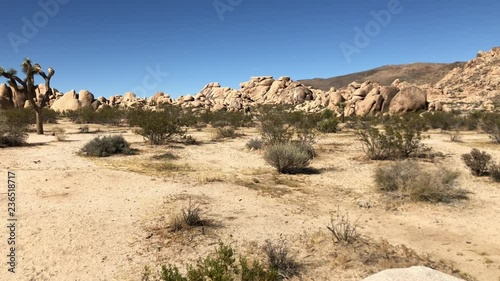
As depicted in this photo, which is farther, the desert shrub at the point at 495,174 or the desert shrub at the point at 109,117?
the desert shrub at the point at 109,117

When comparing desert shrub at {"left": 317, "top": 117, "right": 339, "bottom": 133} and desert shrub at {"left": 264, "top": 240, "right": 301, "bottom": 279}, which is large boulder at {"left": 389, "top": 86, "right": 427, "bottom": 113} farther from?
desert shrub at {"left": 264, "top": 240, "right": 301, "bottom": 279}

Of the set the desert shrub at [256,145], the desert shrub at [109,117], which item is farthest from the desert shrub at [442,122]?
the desert shrub at [109,117]

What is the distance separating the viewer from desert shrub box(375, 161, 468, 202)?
316 inches

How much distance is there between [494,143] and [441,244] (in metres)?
14.2

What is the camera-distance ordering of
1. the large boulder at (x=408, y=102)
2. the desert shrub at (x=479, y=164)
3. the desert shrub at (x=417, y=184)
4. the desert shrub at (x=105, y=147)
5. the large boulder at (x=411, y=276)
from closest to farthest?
the large boulder at (x=411, y=276) < the desert shrub at (x=417, y=184) < the desert shrub at (x=479, y=164) < the desert shrub at (x=105, y=147) < the large boulder at (x=408, y=102)

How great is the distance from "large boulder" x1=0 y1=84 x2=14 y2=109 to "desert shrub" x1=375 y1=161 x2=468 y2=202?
5717cm

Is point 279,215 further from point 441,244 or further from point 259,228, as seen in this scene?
point 441,244

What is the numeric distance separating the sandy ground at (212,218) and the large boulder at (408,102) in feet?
85.6

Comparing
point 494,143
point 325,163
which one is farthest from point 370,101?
point 325,163

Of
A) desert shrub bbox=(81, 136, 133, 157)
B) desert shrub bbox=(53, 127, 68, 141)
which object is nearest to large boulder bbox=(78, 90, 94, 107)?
desert shrub bbox=(53, 127, 68, 141)

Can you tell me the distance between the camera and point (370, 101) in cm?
3803

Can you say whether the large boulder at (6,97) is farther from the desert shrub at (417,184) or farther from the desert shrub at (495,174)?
the desert shrub at (495,174)

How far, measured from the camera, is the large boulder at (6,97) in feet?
167

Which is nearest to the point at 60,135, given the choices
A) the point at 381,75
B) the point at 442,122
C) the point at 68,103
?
the point at 442,122
